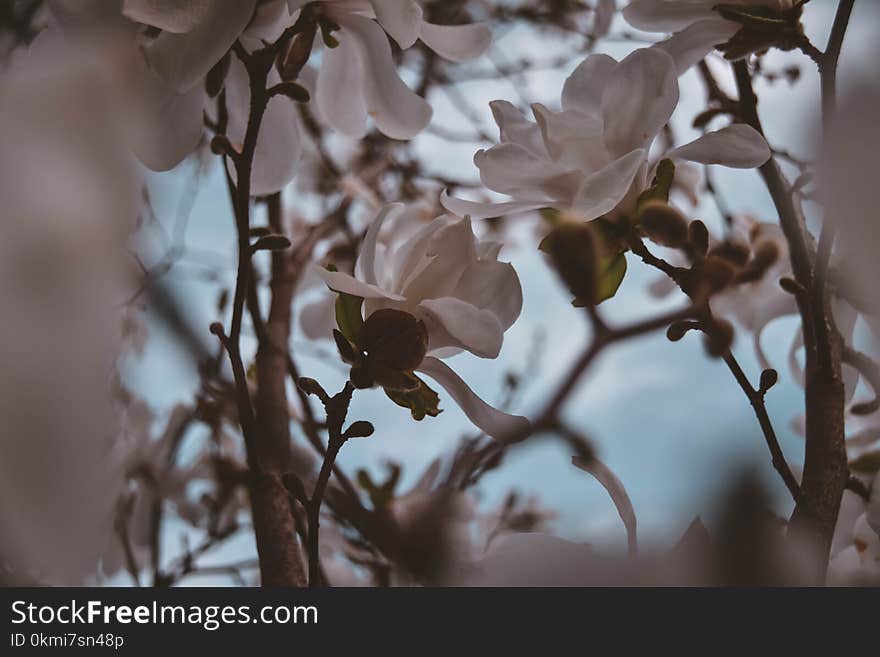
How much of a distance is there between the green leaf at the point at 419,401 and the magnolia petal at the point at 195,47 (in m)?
0.16

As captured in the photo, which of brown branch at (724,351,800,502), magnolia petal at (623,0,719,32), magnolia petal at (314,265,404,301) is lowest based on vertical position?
brown branch at (724,351,800,502)

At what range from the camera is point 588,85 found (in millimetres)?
393

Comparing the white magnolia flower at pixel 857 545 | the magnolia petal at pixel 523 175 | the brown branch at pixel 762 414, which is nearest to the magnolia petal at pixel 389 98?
the magnolia petal at pixel 523 175

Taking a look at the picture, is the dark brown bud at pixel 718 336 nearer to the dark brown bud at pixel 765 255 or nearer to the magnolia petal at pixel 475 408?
the magnolia petal at pixel 475 408

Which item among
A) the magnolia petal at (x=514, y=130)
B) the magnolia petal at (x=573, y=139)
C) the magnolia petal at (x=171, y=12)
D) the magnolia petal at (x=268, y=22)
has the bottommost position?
the magnolia petal at (x=573, y=139)

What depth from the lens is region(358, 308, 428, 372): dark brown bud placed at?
36cm

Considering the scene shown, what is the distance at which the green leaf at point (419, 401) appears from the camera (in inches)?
15.0

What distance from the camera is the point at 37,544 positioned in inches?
8.6


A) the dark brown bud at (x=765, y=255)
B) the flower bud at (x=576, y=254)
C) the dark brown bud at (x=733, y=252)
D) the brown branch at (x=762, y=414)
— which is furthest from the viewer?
the dark brown bud at (x=765, y=255)

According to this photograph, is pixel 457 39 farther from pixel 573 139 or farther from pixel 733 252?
pixel 733 252

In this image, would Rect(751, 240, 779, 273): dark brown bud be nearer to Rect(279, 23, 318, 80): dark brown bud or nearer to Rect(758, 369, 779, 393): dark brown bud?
Rect(758, 369, 779, 393): dark brown bud

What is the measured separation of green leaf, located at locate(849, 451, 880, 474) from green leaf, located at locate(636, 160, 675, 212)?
22cm

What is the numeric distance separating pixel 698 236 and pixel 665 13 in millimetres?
116

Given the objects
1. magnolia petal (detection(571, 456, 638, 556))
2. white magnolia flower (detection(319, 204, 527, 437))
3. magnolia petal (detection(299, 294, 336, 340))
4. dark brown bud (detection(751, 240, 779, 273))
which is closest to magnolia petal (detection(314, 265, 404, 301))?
white magnolia flower (detection(319, 204, 527, 437))
